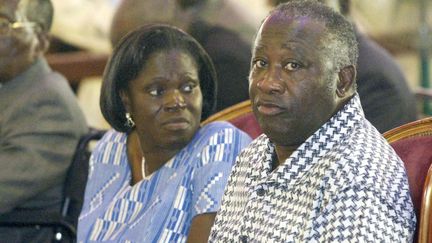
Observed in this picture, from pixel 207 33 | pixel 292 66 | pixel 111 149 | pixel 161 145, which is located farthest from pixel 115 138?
pixel 207 33

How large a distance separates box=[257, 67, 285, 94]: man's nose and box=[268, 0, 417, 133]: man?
1.36 meters

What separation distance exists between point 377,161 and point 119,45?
1106 mm

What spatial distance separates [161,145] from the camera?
10.5 ft

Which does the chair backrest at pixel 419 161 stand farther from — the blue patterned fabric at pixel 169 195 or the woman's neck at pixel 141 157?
the woman's neck at pixel 141 157

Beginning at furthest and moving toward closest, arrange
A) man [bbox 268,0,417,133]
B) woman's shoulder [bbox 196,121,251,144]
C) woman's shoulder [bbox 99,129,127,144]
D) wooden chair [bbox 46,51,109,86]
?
wooden chair [bbox 46,51,109,86], man [bbox 268,0,417,133], woman's shoulder [bbox 99,129,127,144], woman's shoulder [bbox 196,121,251,144]

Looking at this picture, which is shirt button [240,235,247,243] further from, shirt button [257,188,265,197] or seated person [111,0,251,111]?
seated person [111,0,251,111]

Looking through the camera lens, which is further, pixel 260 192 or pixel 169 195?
pixel 169 195

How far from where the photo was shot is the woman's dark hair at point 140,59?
126 inches

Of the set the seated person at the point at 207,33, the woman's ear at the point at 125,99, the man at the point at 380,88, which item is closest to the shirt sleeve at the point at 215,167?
the woman's ear at the point at 125,99

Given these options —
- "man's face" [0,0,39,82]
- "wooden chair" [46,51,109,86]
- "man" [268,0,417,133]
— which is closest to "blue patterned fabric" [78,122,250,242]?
"man" [268,0,417,133]

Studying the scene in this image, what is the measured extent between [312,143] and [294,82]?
0.14m

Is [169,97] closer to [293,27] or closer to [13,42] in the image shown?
[293,27]

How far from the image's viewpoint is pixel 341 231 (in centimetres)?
230

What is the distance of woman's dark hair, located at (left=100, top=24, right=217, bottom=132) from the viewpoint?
3.20 metres
